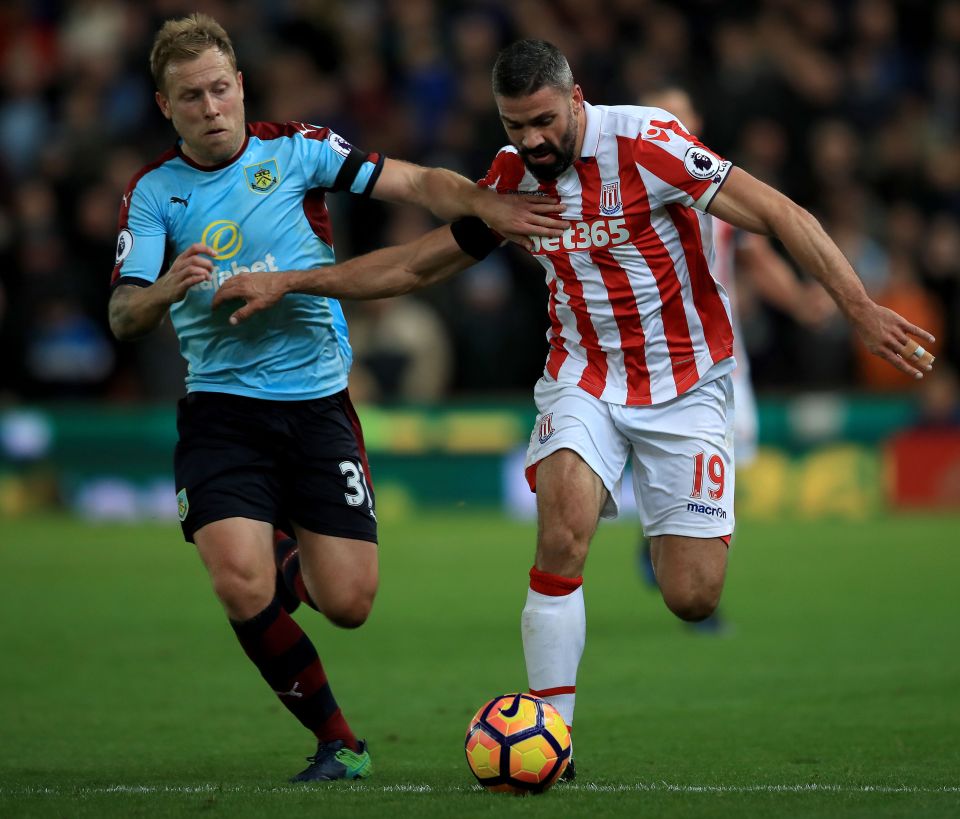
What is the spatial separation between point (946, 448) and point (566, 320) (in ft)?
32.4

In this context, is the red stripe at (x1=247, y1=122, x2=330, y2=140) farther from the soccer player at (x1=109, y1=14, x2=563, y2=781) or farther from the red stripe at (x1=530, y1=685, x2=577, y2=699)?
the red stripe at (x1=530, y1=685, x2=577, y2=699)

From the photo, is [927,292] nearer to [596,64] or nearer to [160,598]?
[596,64]

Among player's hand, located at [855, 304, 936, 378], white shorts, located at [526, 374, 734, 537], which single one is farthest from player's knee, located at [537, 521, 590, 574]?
player's hand, located at [855, 304, 936, 378]

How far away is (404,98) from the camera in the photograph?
58.9 feet

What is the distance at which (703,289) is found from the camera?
19.9 feet

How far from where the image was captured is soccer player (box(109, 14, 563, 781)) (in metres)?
5.69

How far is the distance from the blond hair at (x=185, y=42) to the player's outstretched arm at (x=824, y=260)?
1.90 metres

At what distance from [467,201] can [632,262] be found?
2.11 feet

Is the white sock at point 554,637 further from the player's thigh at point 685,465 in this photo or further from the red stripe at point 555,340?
the red stripe at point 555,340

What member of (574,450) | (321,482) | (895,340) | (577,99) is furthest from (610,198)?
(321,482)

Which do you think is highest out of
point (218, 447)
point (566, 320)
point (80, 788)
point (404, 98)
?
point (404, 98)

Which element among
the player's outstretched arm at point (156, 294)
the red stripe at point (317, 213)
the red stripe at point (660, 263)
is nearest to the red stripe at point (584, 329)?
the red stripe at point (660, 263)

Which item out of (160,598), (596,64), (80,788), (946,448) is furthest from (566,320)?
(596,64)

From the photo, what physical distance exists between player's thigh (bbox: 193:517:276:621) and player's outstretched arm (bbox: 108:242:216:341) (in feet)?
2.44
